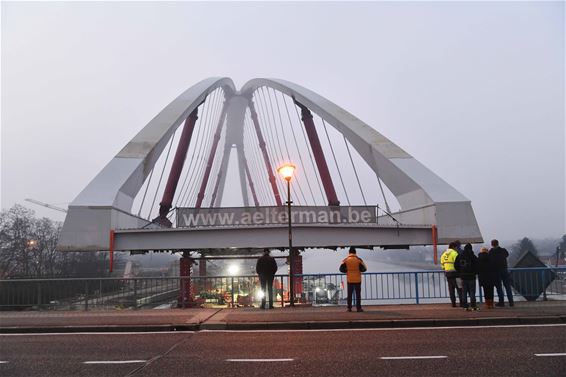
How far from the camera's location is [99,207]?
897 inches

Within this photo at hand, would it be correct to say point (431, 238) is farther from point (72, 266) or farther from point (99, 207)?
point (72, 266)

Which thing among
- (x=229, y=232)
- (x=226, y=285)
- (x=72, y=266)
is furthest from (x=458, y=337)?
(x=72, y=266)

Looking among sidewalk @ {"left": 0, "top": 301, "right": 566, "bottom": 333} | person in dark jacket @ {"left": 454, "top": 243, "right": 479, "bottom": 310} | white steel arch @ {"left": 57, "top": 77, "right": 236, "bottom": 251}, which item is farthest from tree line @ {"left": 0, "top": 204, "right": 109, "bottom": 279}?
person in dark jacket @ {"left": 454, "top": 243, "right": 479, "bottom": 310}

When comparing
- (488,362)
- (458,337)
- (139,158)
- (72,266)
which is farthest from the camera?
(72,266)

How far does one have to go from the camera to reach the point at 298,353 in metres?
8.20

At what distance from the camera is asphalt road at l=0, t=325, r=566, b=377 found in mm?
6969

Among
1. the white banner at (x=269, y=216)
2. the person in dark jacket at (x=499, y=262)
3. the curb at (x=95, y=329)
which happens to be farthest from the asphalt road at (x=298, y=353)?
the white banner at (x=269, y=216)

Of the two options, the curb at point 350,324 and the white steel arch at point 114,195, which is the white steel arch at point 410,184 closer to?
the white steel arch at point 114,195

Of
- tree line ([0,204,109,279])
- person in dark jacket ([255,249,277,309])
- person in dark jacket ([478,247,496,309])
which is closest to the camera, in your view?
person in dark jacket ([478,247,496,309])

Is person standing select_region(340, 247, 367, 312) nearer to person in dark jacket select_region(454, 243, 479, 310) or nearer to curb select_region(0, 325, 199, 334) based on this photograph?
person in dark jacket select_region(454, 243, 479, 310)

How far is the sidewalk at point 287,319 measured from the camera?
11.3m

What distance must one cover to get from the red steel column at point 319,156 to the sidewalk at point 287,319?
20.1 metres

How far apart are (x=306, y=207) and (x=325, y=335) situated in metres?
15.6

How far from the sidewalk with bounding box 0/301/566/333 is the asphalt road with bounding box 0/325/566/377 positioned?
23.8 inches
